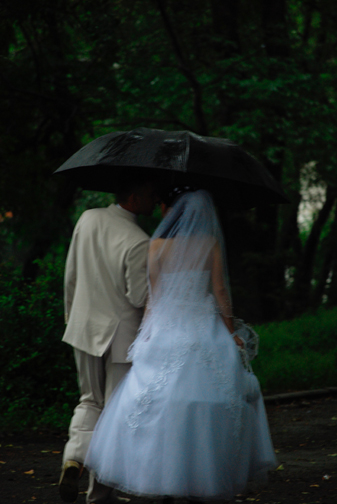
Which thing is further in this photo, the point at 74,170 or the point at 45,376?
the point at 45,376

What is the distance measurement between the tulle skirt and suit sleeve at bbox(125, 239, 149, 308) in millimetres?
242

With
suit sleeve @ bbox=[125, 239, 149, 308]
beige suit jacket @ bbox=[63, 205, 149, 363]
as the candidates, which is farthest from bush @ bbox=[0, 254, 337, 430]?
suit sleeve @ bbox=[125, 239, 149, 308]

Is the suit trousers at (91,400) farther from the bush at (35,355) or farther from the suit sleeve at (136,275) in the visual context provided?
the bush at (35,355)

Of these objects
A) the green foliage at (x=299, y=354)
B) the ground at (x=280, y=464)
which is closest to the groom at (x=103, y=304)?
the ground at (x=280, y=464)

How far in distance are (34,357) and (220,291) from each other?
11.4ft

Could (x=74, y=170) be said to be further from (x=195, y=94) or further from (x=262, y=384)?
(x=195, y=94)

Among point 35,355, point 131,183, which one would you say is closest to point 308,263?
point 35,355

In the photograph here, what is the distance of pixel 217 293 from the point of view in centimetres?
363

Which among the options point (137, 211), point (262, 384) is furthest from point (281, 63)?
point (137, 211)

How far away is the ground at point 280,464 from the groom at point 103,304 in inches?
21.3

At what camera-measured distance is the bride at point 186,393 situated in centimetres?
330

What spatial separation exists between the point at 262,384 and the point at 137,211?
5.46 metres

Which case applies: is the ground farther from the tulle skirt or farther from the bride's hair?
the bride's hair

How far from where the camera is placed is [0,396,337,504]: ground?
4355mm
